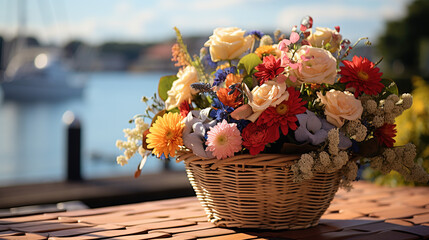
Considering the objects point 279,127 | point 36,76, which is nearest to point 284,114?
point 279,127

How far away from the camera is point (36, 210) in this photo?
1791 millimetres

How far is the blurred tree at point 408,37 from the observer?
25.8 metres

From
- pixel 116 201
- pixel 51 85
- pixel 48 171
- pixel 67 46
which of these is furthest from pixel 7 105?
pixel 116 201

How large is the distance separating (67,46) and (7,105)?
529cm

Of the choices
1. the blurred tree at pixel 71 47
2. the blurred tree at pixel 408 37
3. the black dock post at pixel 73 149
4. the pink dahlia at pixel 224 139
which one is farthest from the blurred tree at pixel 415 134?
the blurred tree at pixel 71 47

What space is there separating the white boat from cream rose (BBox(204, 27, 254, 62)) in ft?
95.0

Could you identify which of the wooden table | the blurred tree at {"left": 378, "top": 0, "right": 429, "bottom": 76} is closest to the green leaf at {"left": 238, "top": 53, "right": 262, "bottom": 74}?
the wooden table

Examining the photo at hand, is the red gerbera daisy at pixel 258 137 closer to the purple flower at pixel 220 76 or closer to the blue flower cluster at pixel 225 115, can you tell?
the blue flower cluster at pixel 225 115

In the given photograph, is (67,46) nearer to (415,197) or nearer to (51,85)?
(51,85)

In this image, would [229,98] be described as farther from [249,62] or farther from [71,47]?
[71,47]

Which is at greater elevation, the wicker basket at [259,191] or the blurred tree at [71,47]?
the blurred tree at [71,47]

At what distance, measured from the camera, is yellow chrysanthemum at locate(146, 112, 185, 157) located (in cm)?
136

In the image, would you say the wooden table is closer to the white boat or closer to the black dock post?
the black dock post

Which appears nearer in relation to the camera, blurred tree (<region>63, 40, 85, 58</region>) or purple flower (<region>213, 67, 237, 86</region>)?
purple flower (<region>213, 67, 237, 86</region>)
